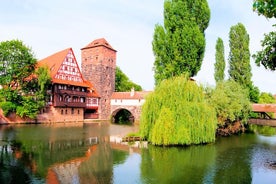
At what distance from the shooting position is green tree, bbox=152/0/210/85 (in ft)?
87.1

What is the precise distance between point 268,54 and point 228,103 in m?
19.9

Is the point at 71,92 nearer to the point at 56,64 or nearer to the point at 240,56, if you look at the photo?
the point at 56,64

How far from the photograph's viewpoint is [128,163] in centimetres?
1450

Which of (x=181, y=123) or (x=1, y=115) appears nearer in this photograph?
(x=181, y=123)

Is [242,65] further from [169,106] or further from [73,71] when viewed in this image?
[73,71]

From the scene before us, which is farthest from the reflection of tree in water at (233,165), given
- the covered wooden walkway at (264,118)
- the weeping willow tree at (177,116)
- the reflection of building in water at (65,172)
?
the covered wooden walkway at (264,118)

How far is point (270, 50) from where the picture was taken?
7246 millimetres

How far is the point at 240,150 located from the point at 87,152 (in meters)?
10.9

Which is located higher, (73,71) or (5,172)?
(73,71)

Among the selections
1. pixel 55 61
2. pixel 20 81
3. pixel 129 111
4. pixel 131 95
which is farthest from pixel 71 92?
pixel 129 111

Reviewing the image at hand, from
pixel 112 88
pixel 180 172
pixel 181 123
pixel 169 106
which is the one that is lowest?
pixel 180 172

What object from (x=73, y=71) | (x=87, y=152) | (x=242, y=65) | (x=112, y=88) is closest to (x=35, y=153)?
(x=87, y=152)

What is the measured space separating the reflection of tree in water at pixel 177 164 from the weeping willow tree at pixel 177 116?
0.83 metres

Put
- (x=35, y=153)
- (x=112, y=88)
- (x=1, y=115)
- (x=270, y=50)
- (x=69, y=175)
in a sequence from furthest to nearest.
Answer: (x=112, y=88) → (x=1, y=115) → (x=35, y=153) → (x=69, y=175) → (x=270, y=50)
